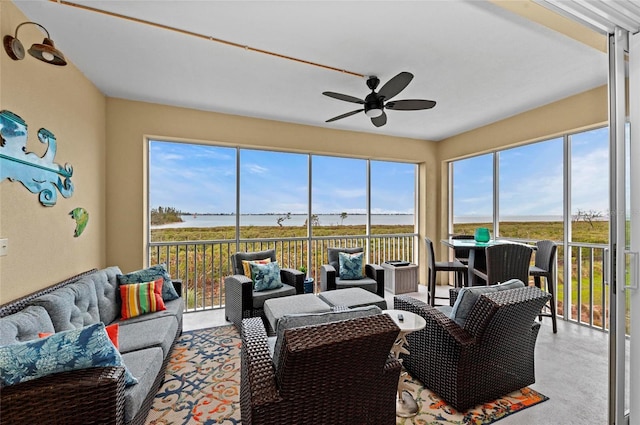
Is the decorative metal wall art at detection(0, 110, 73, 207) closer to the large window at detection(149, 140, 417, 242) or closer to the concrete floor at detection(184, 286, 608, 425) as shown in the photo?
the large window at detection(149, 140, 417, 242)

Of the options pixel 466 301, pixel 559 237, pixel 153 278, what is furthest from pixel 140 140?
pixel 559 237

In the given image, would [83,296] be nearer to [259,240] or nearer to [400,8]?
[259,240]

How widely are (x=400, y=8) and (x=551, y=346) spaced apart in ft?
11.7

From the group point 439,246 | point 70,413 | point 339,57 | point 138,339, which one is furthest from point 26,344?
point 439,246

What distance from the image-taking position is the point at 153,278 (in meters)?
3.05

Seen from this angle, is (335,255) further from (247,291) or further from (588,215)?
(588,215)

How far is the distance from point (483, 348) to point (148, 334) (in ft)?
8.45

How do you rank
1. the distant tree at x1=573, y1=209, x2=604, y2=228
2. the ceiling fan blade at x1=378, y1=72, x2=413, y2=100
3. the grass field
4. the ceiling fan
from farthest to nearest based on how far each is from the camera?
1. the grass field
2. the distant tree at x1=573, y1=209, x2=604, y2=228
3. the ceiling fan
4. the ceiling fan blade at x1=378, y1=72, x2=413, y2=100

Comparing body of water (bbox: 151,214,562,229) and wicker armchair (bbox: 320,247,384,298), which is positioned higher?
body of water (bbox: 151,214,562,229)

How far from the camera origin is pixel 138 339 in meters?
2.24

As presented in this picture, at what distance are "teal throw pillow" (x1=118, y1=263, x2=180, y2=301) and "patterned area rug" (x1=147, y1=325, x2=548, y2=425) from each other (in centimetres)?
63

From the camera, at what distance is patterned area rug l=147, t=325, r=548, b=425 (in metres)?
1.95

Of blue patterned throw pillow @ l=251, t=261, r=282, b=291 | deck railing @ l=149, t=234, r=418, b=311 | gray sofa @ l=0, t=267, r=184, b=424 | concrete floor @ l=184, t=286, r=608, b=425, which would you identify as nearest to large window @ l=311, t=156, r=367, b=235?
deck railing @ l=149, t=234, r=418, b=311

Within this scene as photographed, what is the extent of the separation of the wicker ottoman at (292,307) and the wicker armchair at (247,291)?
322mm
